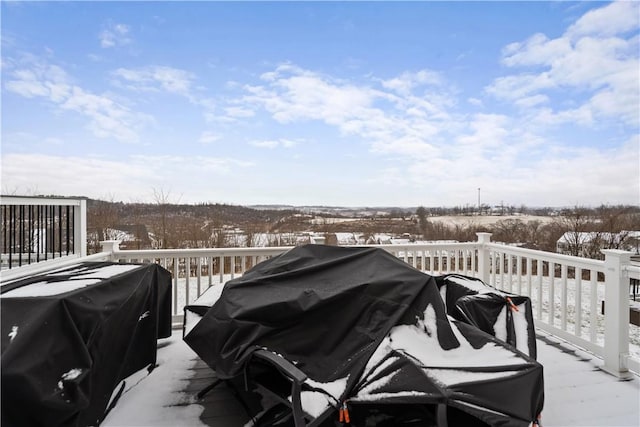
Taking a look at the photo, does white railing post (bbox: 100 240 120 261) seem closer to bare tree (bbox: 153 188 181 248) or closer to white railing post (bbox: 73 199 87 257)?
white railing post (bbox: 73 199 87 257)

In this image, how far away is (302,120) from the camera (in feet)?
25.8

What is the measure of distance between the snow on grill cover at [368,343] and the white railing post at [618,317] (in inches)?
67.7

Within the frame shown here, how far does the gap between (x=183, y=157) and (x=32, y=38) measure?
16.8 feet

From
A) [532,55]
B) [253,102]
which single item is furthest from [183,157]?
[532,55]

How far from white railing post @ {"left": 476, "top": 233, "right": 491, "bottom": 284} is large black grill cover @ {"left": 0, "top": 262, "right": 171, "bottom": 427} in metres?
3.98

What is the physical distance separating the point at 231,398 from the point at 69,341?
122cm

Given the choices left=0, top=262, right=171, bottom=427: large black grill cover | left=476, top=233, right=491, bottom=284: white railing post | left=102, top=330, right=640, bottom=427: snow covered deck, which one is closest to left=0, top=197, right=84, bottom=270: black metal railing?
left=0, top=262, right=171, bottom=427: large black grill cover

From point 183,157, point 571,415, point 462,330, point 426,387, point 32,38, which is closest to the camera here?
point 426,387

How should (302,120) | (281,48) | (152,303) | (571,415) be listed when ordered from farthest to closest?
(302,120), (281,48), (152,303), (571,415)

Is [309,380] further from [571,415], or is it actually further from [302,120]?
[302,120]

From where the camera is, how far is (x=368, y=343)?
1721mm

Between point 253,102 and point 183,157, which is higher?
point 253,102

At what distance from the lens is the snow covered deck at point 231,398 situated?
2057 millimetres

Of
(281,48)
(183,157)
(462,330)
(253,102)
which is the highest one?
(281,48)
